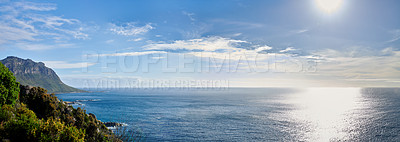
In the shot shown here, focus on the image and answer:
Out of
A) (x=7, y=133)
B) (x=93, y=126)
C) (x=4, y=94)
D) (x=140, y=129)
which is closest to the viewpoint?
(x=7, y=133)

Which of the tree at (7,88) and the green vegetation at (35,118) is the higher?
the tree at (7,88)

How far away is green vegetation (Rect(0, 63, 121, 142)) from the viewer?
2228cm

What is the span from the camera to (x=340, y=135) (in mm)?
77562

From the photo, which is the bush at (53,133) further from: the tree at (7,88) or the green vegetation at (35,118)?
the tree at (7,88)

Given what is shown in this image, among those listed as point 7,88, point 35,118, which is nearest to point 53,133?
point 35,118

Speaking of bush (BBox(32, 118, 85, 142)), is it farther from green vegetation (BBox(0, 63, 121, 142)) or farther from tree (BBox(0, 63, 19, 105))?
tree (BBox(0, 63, 19, 105))

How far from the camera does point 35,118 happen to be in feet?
92.4

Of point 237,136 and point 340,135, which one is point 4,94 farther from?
point 340,135

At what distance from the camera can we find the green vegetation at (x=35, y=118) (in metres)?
22.3

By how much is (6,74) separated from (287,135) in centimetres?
7987

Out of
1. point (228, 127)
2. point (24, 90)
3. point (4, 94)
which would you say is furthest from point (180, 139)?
point (4, 94)

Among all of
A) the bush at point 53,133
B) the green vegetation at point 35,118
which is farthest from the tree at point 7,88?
the bush at point 53,133

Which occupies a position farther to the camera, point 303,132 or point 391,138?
point 303,132

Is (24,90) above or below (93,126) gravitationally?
above
